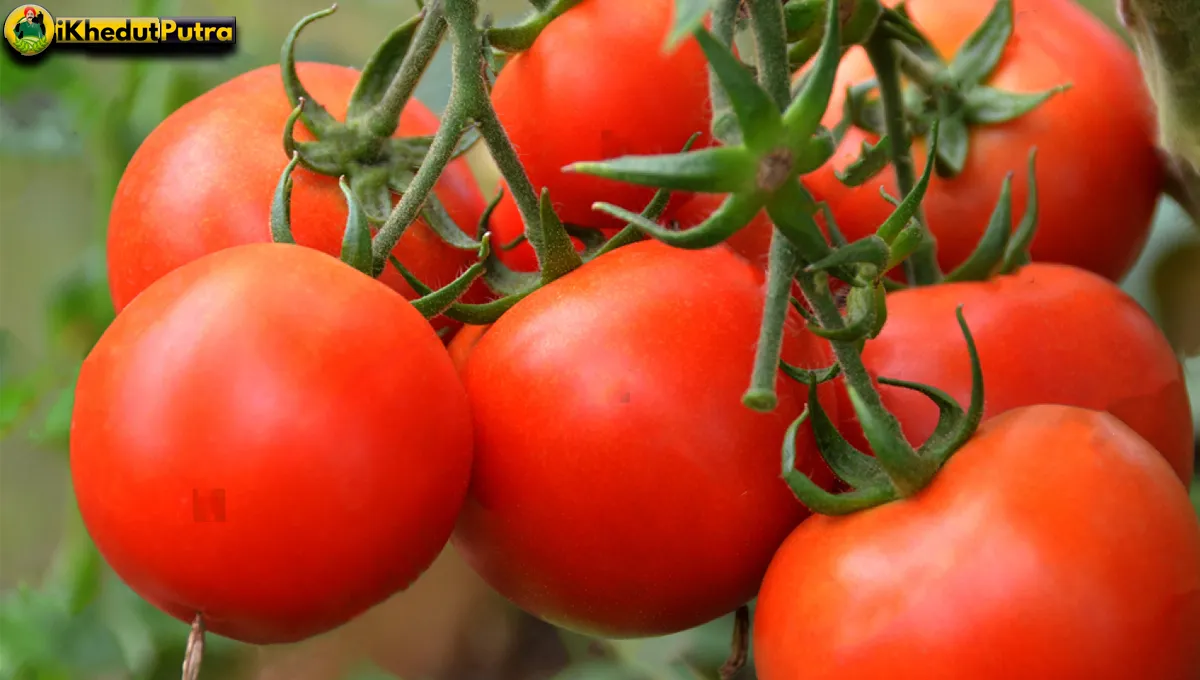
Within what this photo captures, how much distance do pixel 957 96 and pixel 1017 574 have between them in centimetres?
30

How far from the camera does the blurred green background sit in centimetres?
65

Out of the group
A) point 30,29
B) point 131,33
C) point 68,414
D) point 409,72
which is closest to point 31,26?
point 30,29

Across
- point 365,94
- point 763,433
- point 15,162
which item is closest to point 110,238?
point 365,94

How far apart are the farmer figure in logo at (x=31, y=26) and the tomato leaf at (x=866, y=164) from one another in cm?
47

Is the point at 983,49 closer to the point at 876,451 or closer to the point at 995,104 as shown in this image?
the point at 995,104

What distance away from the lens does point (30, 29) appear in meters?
0.61

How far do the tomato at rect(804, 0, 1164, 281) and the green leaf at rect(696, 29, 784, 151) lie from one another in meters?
0.27

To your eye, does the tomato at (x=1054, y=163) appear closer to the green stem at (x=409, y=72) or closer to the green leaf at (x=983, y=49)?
the green leaf at (x=983, y=49)

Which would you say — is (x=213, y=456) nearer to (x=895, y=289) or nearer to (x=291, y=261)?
(x=291, y=261)

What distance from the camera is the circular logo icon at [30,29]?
1.96ft

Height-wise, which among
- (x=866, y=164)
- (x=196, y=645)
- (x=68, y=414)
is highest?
(x=866, y=164)

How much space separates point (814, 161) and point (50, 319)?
624mm

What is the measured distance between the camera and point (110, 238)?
44cm

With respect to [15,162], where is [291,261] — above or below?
above
